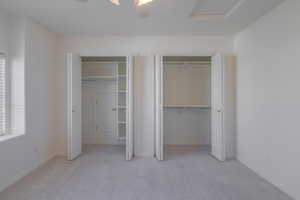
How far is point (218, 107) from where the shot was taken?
2.96m

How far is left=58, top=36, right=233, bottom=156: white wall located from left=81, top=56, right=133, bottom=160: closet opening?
0.54m

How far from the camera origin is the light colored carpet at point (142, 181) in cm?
195

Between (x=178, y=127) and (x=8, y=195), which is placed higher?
(x=178, y=127)

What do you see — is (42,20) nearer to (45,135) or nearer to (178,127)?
(45,135)

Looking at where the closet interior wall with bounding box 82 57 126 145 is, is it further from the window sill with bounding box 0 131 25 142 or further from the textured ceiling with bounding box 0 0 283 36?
the window sill with bounding box 0 131 25 142

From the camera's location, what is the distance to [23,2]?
205 cm

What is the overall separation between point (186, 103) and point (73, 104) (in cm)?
245

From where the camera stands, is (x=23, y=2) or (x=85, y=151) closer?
(x=23, y=2)

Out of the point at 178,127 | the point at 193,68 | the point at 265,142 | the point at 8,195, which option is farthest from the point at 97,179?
the point at 193,68

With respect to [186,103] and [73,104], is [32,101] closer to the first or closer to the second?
[73,104]

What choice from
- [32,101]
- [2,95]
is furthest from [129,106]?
[2,95]

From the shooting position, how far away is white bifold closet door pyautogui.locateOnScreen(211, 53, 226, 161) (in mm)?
2881

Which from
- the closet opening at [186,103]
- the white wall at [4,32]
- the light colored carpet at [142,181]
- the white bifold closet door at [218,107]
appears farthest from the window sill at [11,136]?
the white bifold closet door at [218,107]

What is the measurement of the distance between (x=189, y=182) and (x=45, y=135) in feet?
Answer: 8.68
